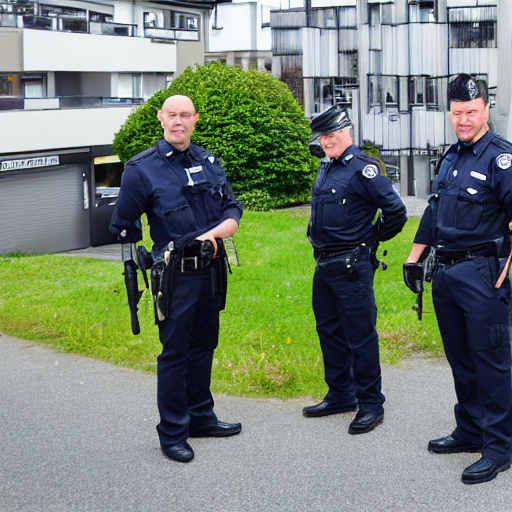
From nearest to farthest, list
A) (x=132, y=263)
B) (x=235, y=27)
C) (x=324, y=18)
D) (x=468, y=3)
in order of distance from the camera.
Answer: (x=132, y=263) → (x=468, y=3) → (x=324, y=18) → (x=235, y=27)

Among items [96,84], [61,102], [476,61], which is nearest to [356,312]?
[476,61]

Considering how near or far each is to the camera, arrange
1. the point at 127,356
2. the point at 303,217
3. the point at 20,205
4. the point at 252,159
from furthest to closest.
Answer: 1. the point at 20,205
2. the point at 252,159
3. the point at 303,217
4. the point at 127,356

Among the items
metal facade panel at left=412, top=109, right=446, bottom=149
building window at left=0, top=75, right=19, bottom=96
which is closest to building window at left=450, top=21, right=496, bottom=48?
metal facade panel at left=412, top=109, right=446, bottom=149

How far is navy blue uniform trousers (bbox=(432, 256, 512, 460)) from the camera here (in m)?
5.56

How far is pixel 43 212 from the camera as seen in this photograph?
1444 inches

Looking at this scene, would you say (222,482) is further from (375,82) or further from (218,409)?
(375,82)

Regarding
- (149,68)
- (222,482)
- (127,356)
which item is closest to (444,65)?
(149,68)

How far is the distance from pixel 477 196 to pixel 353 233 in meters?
1.02

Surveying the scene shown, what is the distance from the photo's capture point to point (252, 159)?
103ft

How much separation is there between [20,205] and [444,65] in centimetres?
1586

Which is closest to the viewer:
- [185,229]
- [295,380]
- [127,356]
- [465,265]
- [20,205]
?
[465,265]

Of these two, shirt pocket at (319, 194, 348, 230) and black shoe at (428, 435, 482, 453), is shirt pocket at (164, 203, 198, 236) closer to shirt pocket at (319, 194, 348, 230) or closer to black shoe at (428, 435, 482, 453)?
shirt pocket at (319, 194, 348, 230)

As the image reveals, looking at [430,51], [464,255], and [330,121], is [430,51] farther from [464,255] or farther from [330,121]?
[464,255]

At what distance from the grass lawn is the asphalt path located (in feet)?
1.92
